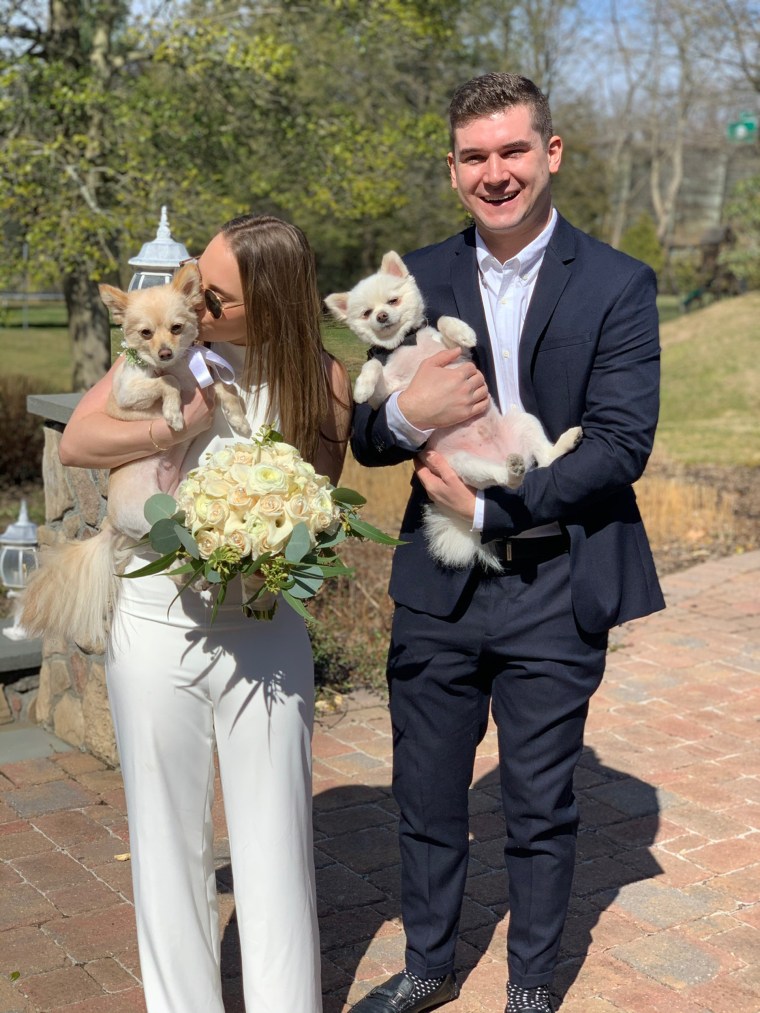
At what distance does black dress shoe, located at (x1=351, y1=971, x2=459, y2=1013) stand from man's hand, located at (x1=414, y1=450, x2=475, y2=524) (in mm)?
1419

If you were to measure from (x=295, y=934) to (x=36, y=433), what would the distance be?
1045 cm

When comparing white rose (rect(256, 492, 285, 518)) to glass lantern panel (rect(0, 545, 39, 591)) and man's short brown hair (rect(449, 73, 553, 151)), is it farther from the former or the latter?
glass lantern panel (rect(0, 545, 39, 591))

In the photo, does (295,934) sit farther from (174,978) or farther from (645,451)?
(645,451)

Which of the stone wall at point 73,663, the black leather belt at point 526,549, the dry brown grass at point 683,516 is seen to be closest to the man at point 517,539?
the black leather belt at point 526,549

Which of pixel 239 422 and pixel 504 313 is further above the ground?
pixel 504 313

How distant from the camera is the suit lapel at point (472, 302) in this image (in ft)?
10.6

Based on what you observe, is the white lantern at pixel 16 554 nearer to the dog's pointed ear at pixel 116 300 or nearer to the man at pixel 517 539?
the man at pixel 517 539

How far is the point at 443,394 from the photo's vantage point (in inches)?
120

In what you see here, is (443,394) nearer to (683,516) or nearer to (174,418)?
(174,418)

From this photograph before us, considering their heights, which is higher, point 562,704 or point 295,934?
point 562,704

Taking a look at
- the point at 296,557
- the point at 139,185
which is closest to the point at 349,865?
the point at 296,557

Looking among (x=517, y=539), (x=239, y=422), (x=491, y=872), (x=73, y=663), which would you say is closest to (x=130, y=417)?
(x=239, y=422)

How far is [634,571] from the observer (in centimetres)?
324

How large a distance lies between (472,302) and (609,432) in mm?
538
